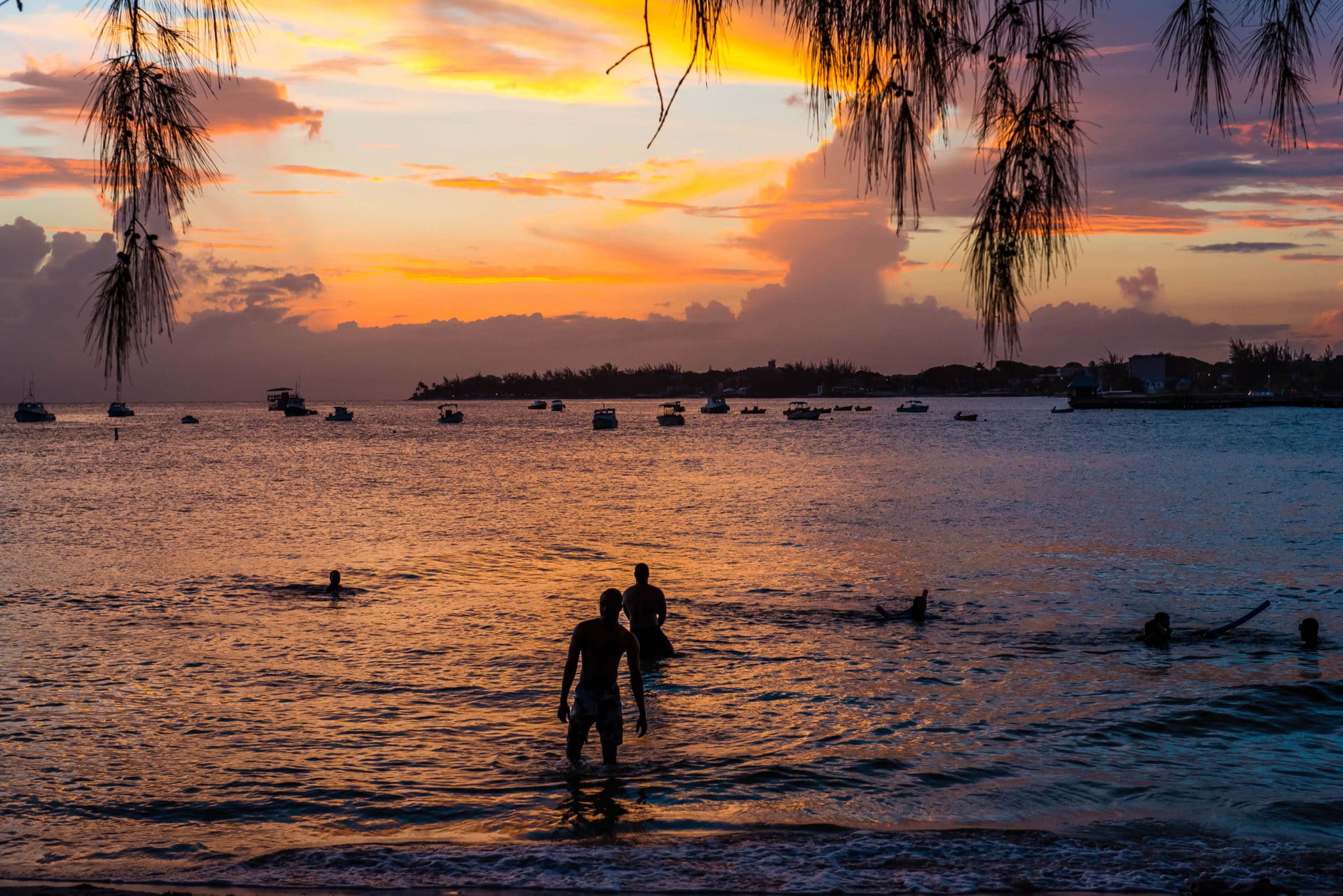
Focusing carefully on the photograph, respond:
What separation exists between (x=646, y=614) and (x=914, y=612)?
28.7 feet

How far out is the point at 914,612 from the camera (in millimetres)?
23000

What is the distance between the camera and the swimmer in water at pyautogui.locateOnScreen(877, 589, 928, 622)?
22875 millimetres

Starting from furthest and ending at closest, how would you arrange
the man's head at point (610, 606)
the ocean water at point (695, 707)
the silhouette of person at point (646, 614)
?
the silhouette of person at point (646, 614)
the man's head at point (610, 606)
the ocean water at point (695, 707)

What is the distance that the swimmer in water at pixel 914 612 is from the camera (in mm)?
22875

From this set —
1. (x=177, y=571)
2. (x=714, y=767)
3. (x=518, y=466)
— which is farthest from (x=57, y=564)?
(x=518, y=466)

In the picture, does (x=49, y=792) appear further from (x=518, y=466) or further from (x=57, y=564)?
(x=518, y=466)

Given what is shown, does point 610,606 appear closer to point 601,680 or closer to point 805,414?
point 601,680

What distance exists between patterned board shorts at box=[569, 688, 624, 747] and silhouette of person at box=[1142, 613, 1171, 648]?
1401 cm

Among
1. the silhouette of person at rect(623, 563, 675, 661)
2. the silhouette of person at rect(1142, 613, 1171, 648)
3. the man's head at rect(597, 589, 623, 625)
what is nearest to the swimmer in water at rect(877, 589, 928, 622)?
the silhouette of person at rect(1142, 613, 1171, 648)

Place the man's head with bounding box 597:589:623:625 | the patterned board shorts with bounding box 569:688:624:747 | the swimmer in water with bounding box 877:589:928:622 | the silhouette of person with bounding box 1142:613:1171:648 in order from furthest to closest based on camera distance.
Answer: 1. the swimmer in water with bounding box 877:589:928:622
2. the silhouette of person with bounding box 1142:613:1171:648
3. the patterned board shorts with bounding box 569:688:624:747
4. the man's head with bounding box 597:589:623:625

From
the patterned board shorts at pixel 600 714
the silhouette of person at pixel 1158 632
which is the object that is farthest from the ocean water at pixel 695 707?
the patterned board shorts at pixel 600 714

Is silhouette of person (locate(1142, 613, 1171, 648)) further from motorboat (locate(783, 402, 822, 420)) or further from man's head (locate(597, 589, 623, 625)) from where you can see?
motorboat (locate(783, 402, 822, 420))

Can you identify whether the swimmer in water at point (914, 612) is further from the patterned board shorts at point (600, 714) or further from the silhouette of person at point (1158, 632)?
the patterned board shorts at point (600, 714)

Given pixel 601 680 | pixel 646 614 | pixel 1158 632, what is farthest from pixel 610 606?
pixel 1158 632
